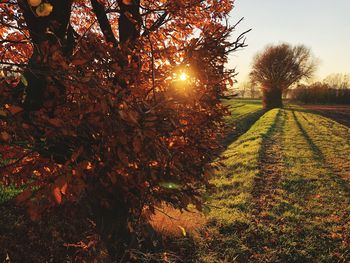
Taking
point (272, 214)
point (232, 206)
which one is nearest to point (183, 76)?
point (272, 214)

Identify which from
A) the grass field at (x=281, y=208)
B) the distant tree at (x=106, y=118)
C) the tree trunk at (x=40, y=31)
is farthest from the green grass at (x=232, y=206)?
the tree trunk at (x=40, y=31)

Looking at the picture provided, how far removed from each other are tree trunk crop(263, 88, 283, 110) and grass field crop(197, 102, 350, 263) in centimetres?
4253

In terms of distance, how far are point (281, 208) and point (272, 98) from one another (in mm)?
53156

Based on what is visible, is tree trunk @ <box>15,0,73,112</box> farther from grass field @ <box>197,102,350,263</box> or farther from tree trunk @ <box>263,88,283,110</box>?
tree trunk @ <box>263,88,283,110</box>

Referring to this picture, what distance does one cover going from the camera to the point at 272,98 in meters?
60.2

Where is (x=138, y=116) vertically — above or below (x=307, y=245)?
above

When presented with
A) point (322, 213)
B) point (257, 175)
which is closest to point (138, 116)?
point (322, 213)

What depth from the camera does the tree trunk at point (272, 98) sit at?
195 feet

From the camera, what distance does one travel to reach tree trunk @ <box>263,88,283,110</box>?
195 feet

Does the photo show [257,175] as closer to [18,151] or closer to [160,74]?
[160,74]

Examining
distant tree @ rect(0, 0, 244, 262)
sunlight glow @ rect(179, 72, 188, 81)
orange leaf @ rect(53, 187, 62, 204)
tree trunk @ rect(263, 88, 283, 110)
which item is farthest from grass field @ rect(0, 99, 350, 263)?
tree trunk @ rect(263, 88, 283, 110)

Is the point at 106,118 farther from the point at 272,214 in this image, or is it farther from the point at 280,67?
the point at 280,67

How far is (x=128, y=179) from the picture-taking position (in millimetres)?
4977

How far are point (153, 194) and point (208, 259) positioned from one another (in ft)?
11.5
